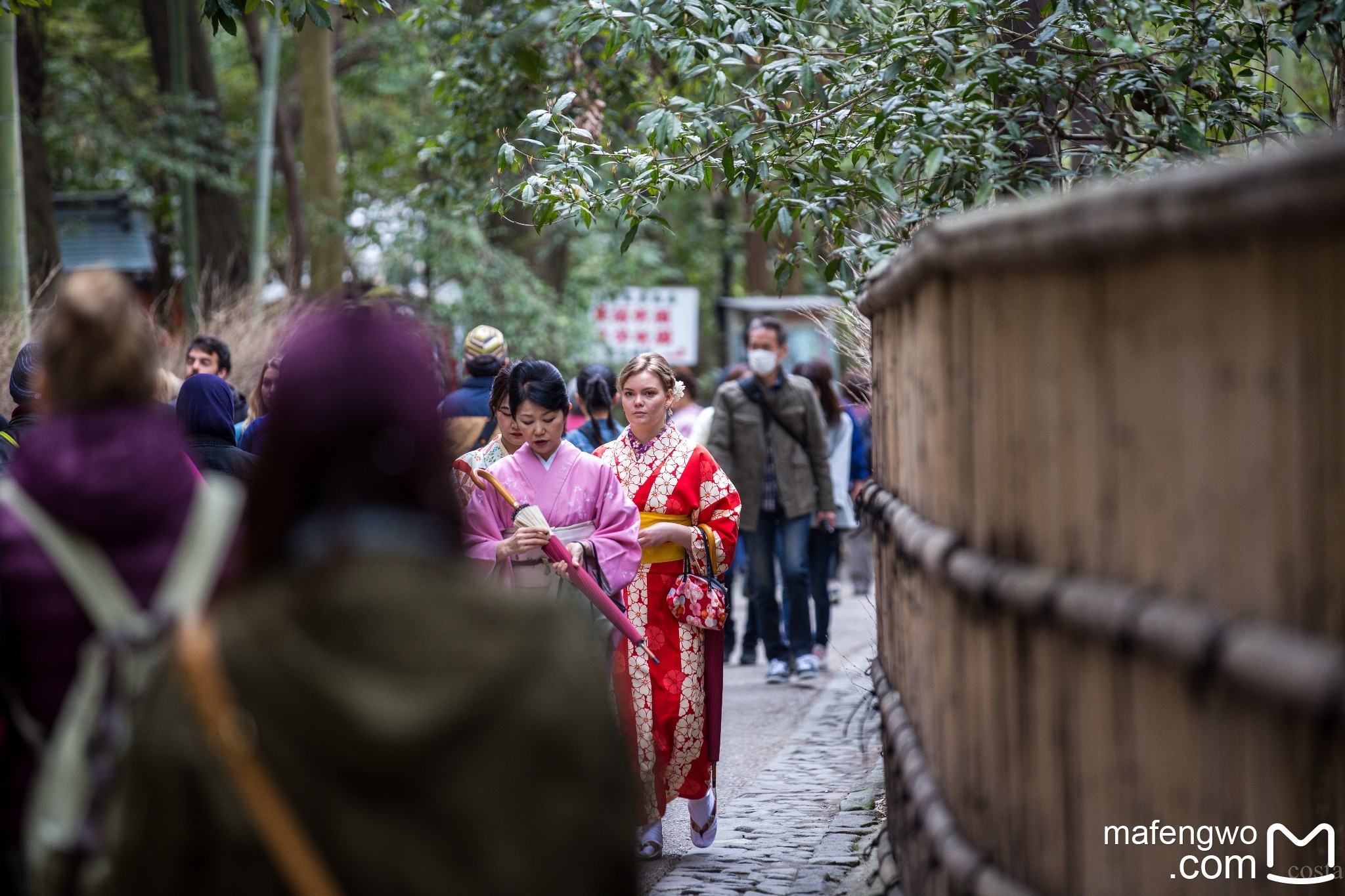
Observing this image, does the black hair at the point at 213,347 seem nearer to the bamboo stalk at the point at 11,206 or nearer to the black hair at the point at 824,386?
the bamboo stalk at the point at 11,206

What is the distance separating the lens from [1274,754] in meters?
1.95

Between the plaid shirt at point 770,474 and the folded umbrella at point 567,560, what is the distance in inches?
142

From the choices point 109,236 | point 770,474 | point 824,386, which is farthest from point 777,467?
point 109,236

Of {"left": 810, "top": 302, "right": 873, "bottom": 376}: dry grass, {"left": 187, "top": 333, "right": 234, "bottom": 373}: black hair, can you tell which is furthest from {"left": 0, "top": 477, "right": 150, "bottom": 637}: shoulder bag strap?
{"left": 187, "top": 333, "right": 234, "bottom": 373}: black hair

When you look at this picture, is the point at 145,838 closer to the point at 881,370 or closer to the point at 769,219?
the point at 881,370

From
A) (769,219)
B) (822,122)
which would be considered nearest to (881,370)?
(769,219)

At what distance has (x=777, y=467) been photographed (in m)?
8.88

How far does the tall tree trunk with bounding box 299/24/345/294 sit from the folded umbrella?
440 inches

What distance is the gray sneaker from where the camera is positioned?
8875mm

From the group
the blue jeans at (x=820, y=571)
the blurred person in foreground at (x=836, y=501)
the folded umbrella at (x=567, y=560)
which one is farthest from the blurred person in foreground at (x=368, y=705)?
the blue jeans at (x=820, y=571)

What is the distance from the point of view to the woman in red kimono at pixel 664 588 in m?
5.36

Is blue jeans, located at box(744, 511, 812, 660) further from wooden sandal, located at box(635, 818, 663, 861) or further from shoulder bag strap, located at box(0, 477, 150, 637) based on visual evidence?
shoulder bag strap, located at box(0, 477, 150, 637)

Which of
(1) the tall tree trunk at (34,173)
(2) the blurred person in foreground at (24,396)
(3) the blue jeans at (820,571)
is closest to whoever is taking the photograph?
(2) the blurred person in foreground at (24,396)

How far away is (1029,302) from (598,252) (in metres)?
17.2
